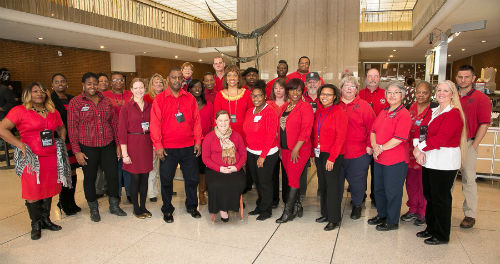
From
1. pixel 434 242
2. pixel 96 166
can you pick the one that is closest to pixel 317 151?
pixel 434 242

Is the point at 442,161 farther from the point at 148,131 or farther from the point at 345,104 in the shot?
the point at 148,131

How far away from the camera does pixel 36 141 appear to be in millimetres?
2977

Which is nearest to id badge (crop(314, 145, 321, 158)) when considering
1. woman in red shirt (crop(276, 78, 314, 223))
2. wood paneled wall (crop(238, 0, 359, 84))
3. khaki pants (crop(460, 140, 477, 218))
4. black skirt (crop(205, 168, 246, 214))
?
woman in red shirt (crop(276, 78, 314, 223))

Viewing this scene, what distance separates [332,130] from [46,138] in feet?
9.23

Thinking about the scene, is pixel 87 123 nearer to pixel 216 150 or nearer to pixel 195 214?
pixel 216 150

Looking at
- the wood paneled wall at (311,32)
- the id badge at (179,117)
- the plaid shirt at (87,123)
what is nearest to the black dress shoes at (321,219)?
the id badge at (179,117)

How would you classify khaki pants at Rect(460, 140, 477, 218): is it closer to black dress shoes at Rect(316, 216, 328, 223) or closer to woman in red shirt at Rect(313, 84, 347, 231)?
woman in red shirt at Rect(313, 84, 347, 231)

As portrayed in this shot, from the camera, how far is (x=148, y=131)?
132 inches

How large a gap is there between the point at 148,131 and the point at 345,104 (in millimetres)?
2139

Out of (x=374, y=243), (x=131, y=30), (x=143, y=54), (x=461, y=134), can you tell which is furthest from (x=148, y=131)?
(x=143, y=54)

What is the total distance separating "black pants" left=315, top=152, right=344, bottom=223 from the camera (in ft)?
10.1

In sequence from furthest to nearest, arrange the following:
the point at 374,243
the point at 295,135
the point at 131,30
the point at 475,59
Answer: the point at 475,59, the point at 131,30, the point at 295,135, the point at 374,243

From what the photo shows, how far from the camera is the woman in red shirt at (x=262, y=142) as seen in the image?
3.21 metres

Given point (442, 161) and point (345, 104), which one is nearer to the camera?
point (442, 161)
